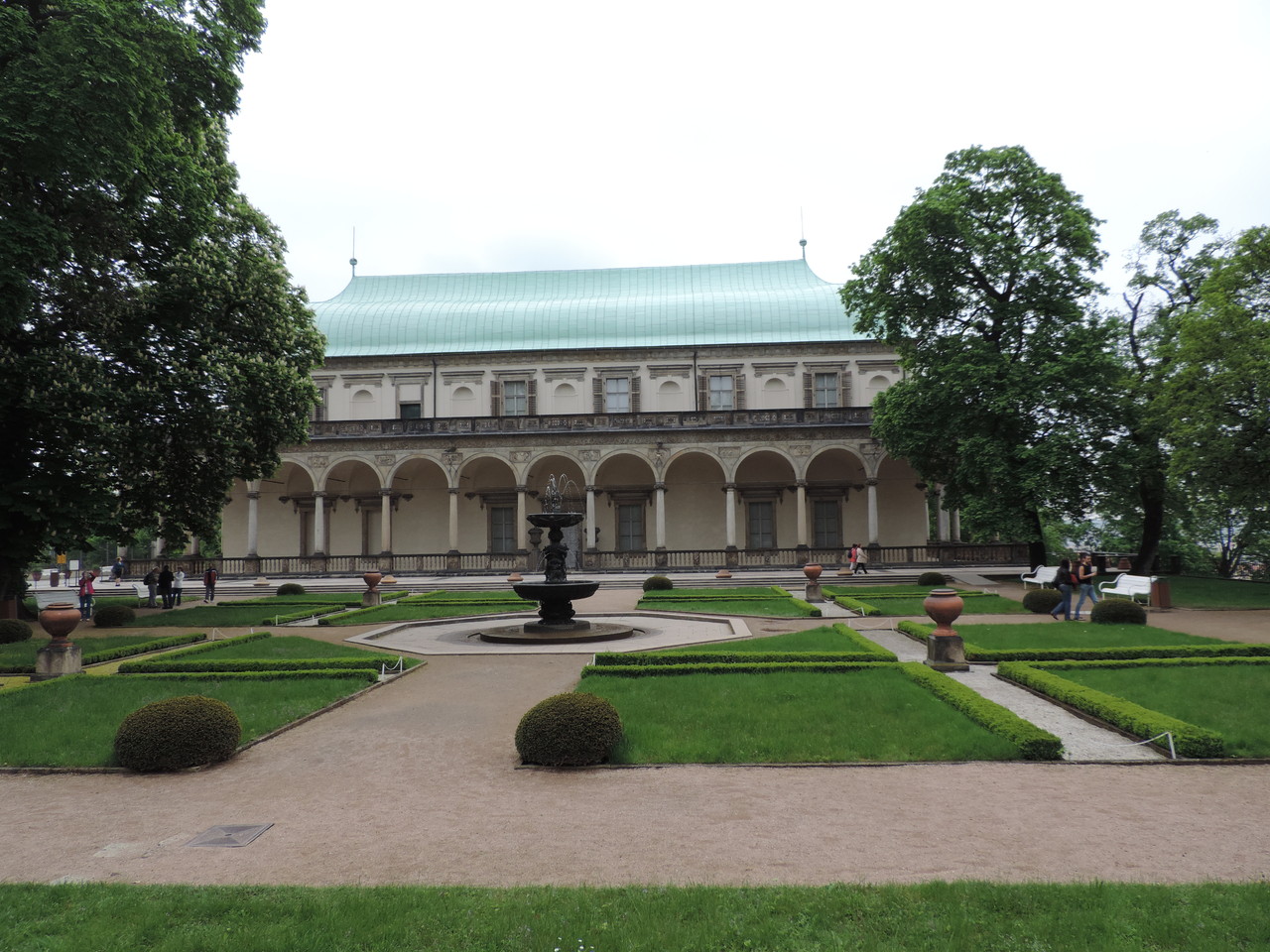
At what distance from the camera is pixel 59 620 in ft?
46.3

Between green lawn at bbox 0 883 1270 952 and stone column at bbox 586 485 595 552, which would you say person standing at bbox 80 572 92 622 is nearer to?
stone column at bbox 586 485 595 552

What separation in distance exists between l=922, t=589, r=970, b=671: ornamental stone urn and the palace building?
83.5ft

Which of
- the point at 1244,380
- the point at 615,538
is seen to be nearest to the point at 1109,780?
the point at 1244,380

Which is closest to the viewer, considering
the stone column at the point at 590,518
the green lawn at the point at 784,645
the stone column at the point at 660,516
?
the green lawn at the point at 784,645

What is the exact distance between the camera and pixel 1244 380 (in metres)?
23.2

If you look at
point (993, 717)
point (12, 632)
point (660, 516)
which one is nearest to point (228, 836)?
point (993, 717)

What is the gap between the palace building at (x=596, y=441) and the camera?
4047 cm

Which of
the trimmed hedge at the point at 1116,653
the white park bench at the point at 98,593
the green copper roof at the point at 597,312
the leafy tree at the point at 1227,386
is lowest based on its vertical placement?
the white park bench at the point at 98,593

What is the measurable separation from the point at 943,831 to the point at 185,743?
26.0ft

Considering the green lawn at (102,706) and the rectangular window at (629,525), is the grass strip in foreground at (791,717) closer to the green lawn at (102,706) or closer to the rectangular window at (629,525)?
the green lawn at (102,706)

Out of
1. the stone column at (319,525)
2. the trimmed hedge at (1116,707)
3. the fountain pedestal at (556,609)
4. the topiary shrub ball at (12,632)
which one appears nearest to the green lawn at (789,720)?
the trimmed hedge at (1116,707)

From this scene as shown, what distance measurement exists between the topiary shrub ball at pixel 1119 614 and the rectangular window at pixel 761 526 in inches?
938

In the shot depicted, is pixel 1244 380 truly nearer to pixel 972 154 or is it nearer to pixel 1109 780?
pixel 972 154

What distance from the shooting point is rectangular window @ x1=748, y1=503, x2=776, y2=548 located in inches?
1683
